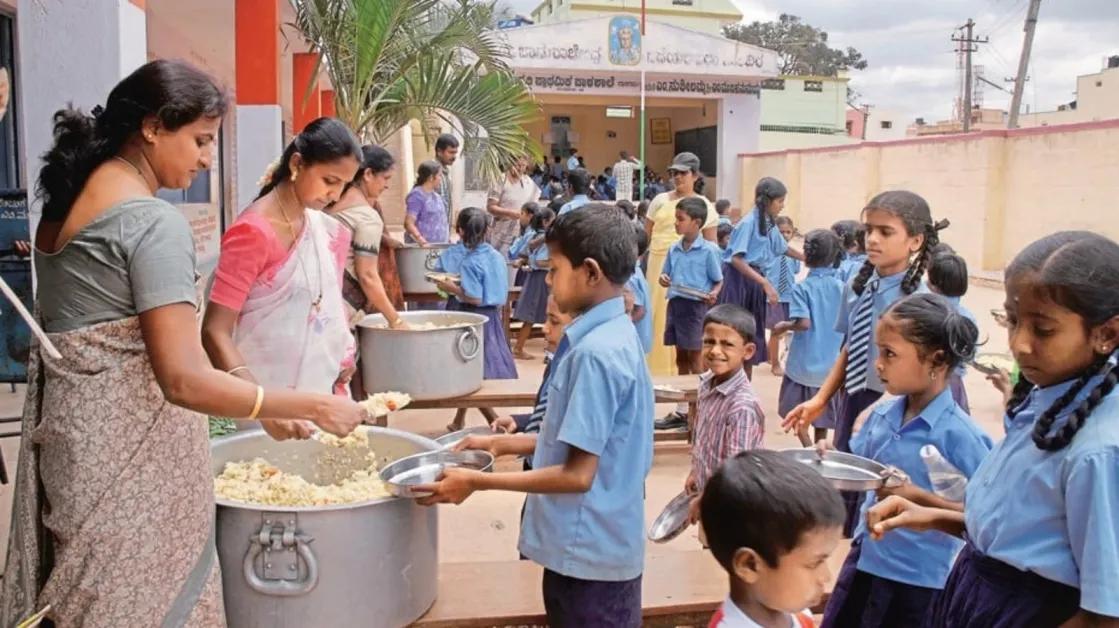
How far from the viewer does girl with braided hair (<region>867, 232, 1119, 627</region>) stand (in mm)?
1443

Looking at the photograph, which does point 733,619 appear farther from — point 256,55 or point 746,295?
point 256,55

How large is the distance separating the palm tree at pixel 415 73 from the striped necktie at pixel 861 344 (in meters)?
5.22

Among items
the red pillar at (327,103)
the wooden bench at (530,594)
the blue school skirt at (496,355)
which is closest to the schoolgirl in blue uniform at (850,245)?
the blue school skirt at (496,355)

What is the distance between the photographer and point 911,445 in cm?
222

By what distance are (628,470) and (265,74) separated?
5.41 metres

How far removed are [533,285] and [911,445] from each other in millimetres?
5798

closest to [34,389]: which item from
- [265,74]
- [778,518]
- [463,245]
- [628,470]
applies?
[628,470]

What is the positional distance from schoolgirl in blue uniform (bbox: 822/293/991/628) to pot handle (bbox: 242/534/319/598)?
122cm

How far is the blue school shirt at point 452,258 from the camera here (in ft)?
20.9

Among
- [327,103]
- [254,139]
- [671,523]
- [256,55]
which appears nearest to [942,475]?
[671,523]

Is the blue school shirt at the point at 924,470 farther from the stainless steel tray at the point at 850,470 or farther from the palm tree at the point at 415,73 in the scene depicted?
the palm tree at the point at 415,73

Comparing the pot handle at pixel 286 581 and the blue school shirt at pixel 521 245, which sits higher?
the blue school shirt at pixel 521 245

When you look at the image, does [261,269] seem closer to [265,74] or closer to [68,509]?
[68,509]

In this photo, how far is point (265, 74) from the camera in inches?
257
